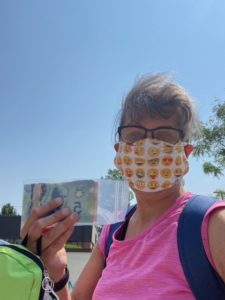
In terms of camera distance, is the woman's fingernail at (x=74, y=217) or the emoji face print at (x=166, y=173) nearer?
the woman's fingernail at (x=74, y=217)

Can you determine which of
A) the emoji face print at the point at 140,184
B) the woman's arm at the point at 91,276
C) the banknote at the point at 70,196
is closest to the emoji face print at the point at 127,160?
the emoji face print at the point at 140,184

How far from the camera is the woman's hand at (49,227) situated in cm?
166

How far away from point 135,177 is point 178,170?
21cm

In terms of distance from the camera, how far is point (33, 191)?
183 cm

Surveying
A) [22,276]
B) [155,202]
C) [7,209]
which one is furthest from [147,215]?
[7,209]

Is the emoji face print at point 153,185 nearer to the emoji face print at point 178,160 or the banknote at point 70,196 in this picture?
the emoji face print at point 178,160

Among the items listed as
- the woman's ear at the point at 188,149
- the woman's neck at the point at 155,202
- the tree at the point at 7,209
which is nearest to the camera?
the woman's neck at the point at 155,202

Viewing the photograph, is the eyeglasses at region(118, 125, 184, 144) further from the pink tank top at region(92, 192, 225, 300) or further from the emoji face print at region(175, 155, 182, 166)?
the pink tank top at region(92, 192, 225, 300)

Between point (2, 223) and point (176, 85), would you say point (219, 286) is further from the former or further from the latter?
point (2, 223)

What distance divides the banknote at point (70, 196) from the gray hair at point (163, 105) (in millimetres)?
484

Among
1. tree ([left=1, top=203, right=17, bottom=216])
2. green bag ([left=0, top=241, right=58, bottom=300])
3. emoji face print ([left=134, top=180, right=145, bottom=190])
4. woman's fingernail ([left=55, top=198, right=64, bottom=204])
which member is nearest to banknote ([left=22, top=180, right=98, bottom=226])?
woman's fingernail ([left=55, top=198, right=64, bottom=204])

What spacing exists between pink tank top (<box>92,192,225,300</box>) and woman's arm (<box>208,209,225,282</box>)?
0.06ft

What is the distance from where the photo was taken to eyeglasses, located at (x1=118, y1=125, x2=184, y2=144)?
2.06 meters

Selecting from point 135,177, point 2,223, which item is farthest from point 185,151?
point 2,223
